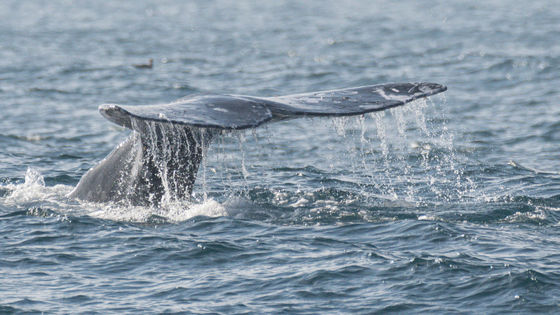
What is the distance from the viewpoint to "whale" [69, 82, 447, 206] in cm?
835

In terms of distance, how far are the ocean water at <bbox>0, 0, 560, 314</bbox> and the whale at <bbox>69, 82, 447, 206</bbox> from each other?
282 mm

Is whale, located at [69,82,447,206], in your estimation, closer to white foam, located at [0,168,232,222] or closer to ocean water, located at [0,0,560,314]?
white foam, located at [0,168,232,222]

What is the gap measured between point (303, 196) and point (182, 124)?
4302mm

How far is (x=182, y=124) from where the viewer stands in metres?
8.12

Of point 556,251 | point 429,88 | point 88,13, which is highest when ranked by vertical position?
point 88,13

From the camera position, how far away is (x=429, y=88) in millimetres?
9578

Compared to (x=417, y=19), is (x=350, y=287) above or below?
below

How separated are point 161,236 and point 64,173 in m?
4.89

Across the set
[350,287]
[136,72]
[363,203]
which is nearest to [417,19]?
[136,72]

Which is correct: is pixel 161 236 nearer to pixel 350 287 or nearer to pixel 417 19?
pixel 350 287

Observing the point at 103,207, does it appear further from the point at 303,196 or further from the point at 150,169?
the point at 303,196

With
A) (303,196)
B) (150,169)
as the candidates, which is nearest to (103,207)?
(150,169)

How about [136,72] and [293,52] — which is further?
[293,52]

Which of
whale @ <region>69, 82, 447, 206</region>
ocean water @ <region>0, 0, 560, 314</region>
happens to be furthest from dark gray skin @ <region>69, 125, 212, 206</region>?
ocean water @ <region>0, 0, 560, 314</region>
